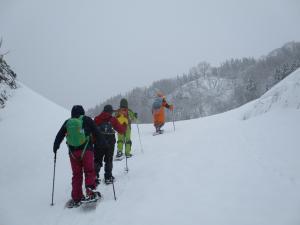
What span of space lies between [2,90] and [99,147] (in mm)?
9083

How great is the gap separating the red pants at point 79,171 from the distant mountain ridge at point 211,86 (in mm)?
93236

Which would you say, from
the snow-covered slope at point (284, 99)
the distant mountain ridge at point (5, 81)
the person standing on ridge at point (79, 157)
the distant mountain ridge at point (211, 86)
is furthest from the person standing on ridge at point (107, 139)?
the distant mountain ridge at point (211, 86)

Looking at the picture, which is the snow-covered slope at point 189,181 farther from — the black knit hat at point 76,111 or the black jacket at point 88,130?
the black knit hat at point 76,111

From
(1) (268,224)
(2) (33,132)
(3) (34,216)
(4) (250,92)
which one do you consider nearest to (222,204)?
(1) (268,224)

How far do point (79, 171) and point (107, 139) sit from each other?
170cm

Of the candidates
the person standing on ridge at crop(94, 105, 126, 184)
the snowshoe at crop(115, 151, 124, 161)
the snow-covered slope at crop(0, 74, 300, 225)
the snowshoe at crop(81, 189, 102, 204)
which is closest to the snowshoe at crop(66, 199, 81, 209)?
the snow-covered slope at crop(0, 74, 300, 225)

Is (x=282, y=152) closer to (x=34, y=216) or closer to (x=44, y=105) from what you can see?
(x=34, y=216)

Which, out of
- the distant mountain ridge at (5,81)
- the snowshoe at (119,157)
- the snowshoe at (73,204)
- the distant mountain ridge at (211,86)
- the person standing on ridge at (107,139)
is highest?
the distant mountain ridge at (211,86)

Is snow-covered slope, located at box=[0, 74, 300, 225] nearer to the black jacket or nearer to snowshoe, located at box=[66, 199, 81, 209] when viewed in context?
snowshoe, located at box=[66, 199, 81, 209]

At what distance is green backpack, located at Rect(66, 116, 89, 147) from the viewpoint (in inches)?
253

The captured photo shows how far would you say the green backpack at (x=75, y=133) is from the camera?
6438 mm

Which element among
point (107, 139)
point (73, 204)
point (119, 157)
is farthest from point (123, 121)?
point (73, 204)

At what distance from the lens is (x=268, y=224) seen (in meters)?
4.33

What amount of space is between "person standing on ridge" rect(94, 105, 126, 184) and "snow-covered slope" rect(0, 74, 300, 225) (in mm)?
484
